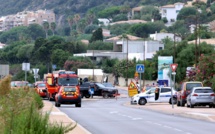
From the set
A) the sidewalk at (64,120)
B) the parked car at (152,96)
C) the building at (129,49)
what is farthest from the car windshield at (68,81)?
the building at (129,49)

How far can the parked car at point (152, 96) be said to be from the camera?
56.7m

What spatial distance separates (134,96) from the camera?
188ft

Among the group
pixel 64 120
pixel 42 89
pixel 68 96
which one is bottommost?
pixel 64 120

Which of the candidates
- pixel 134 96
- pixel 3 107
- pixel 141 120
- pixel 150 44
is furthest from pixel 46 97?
pixel 150 44

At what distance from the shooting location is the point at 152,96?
57.1m

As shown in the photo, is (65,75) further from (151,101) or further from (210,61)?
(210,61)

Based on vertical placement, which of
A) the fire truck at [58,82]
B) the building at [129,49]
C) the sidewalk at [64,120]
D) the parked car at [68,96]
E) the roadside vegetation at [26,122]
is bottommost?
the sidewalk at [64,120]

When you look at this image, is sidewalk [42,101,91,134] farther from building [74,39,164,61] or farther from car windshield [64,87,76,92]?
building [74,39,164,61]

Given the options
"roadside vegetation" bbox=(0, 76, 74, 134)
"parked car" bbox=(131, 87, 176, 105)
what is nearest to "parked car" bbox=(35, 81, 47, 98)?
"parked car" bbox=(131, 87, 176, 105)

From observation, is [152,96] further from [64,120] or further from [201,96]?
[64,120]

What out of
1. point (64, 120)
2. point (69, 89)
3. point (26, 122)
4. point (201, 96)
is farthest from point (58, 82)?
point (26, 122)

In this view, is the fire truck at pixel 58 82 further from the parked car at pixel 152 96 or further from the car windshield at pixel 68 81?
the parked car at pixel 152 96

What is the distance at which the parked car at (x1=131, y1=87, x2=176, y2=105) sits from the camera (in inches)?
2231

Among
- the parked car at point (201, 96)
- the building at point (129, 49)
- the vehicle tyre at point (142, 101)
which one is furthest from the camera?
the building at point (129, 49)
